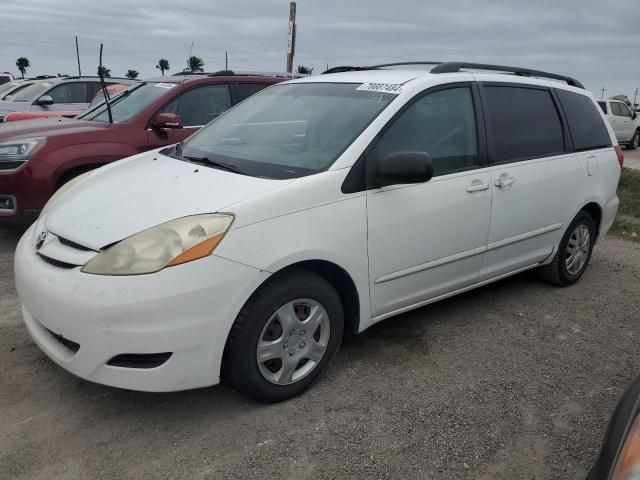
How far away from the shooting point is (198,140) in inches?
152

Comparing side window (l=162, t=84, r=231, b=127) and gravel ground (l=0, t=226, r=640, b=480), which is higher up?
side window (l=162, t=84, r=231, b=127)

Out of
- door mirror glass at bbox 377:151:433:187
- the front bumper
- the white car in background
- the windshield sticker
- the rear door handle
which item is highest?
the windshield sticker

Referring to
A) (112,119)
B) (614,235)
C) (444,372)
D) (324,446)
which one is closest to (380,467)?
(324,446)

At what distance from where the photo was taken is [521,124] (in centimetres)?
404

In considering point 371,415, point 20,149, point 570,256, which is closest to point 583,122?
point 570,256

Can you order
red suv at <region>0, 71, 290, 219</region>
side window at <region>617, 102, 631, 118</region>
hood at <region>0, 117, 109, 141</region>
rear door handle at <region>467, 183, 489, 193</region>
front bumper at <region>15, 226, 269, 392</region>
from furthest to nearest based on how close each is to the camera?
side window at <region>617, 102, 631, 118</region>, hood at <region>0, 117, 109, 141</region>, red suv at <region>0, 71, 290, 219</region>, rear door handle at <region>467, 183, 489, 193</region>, front bumper at <region>15, 226, 269, 392</region>

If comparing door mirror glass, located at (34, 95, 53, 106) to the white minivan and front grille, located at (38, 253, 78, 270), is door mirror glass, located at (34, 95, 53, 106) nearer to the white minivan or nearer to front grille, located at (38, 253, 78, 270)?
the white minivan

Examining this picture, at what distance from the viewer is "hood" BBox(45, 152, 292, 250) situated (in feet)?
8.84

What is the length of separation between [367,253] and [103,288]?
1324mm

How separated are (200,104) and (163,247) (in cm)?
413

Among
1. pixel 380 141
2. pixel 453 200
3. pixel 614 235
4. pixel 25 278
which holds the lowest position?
pixel 614 235

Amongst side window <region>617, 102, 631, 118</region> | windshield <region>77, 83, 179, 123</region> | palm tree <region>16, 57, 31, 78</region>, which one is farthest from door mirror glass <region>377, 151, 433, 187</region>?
palm tree <region>16, 57, 31, 78</region>

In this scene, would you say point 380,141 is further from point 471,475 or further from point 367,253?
point 471,475

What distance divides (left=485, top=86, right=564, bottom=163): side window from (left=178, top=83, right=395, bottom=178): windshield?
0.93 metres
